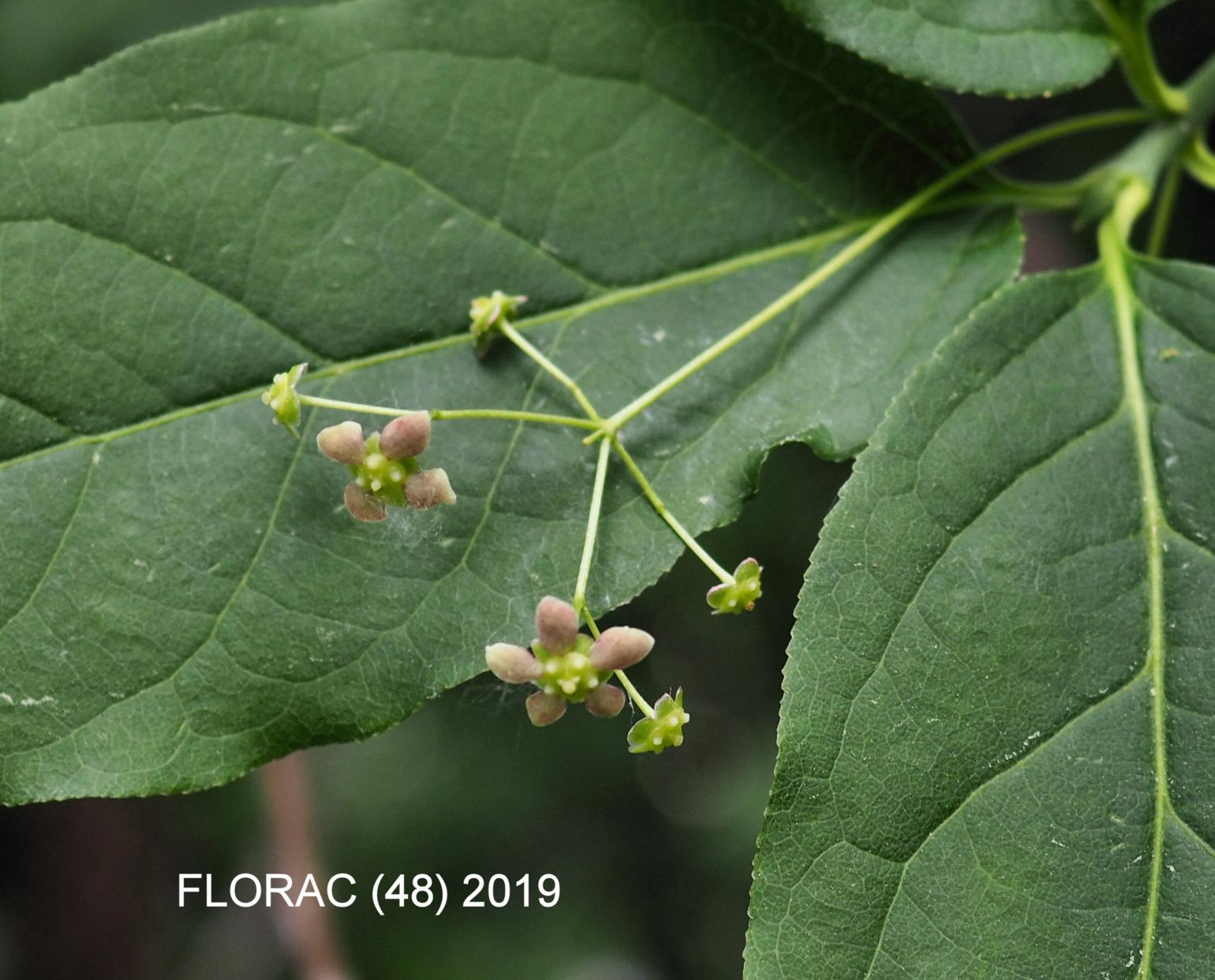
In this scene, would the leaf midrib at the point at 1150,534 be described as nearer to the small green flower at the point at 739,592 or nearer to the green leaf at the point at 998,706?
the green leaf at the point at 998,706

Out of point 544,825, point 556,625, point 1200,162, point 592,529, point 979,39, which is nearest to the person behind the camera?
point 556,625

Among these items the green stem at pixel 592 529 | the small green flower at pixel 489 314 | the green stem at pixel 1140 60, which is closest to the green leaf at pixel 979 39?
the green stem at pixel 1140 60

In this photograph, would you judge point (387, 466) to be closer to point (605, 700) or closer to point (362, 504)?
point (362, 504)

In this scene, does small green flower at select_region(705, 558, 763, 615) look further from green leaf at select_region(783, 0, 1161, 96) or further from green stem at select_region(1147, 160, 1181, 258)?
green stem at select_region(1147, 160, 1181, 258)

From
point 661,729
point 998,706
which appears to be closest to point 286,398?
point 661,729

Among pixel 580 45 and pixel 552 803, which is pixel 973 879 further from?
pixel 552 803

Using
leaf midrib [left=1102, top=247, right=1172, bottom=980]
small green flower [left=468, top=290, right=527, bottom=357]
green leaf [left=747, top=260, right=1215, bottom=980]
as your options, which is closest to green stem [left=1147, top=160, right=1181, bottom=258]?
leaf midrib [left=1102, top=247, right=1172, bottom=980]

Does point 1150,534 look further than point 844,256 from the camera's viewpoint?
No
